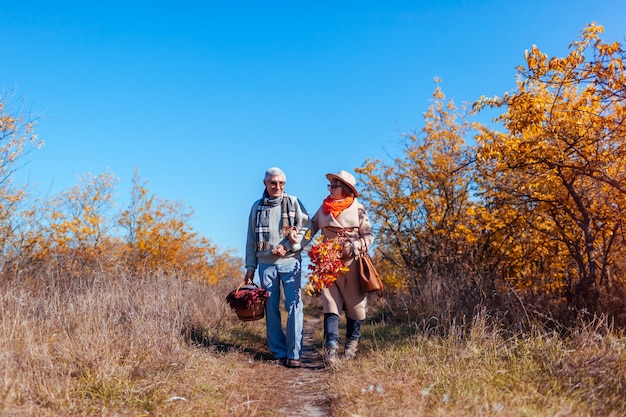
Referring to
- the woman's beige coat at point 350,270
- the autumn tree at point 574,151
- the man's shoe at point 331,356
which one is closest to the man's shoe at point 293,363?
the man's shoe at point 331,356

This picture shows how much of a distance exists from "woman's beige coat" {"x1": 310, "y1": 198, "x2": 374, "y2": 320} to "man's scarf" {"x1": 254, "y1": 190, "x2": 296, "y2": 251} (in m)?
0.32

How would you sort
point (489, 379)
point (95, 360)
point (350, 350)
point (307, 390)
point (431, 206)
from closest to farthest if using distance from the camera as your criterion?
point (489, 379)
point (95, 360)
point (307, 390)
point (350, 350)
point (431, 206)

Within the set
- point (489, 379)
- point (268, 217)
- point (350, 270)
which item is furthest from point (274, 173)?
point (489, 379)

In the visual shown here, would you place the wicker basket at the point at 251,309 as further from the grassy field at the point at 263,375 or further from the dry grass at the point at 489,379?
the dry grass at the point at 489,379

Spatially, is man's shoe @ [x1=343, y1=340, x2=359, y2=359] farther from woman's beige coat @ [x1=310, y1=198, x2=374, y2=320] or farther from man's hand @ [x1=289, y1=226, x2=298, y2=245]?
man's hand @ [x1=289, y1=226, x2=298, y2=245]

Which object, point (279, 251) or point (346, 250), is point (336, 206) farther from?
point (279, 251)

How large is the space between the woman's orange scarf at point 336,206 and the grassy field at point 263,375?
1.52 metres

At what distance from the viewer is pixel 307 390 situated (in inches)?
193

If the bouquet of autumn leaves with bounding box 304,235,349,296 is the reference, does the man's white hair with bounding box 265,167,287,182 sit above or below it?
above

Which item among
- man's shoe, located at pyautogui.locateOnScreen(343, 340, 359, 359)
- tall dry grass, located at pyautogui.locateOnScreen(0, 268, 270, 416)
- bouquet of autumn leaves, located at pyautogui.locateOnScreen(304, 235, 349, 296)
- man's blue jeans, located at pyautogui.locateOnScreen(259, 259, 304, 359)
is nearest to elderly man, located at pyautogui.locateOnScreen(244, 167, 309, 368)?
man's blue jeans, located at pyautogui.locateOnScreen(259, 259, 304, 359)

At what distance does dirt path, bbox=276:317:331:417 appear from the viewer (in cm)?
420

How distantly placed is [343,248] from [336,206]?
49 cm

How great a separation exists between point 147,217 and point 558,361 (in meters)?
12.4

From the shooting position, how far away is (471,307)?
7172mm
